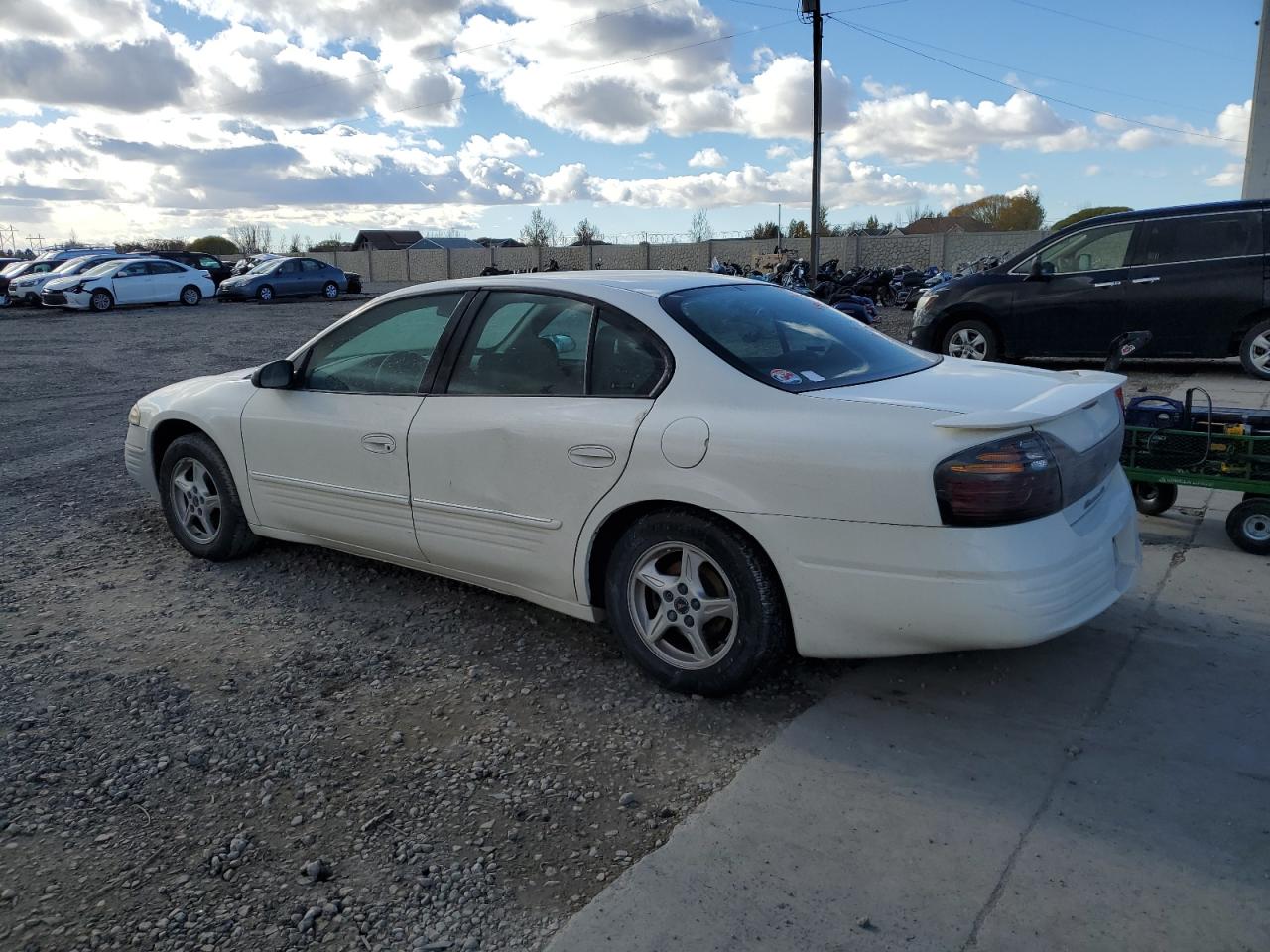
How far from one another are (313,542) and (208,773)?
1775mm

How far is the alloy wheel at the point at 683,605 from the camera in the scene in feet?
11.4

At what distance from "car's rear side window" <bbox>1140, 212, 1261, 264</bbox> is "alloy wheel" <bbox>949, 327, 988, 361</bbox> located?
1756 millimetres

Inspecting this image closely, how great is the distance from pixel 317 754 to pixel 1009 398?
2581mm

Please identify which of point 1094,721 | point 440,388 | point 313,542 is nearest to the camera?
point 1094,721

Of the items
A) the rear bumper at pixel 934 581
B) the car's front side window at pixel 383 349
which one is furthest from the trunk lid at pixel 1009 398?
the car's front side window at pixel 383 349

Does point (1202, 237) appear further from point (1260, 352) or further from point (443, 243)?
point (443, 243)

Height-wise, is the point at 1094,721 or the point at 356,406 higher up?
the point at 356,406

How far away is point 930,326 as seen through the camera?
448 inches

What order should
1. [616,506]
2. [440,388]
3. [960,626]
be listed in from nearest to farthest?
[960,626] → [616,506] → [440,388]

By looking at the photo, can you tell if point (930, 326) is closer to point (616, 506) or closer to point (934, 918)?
point (616, 506)

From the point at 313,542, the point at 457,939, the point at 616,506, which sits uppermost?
the point at 616,506

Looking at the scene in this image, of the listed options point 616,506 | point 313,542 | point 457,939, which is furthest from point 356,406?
point 457,939

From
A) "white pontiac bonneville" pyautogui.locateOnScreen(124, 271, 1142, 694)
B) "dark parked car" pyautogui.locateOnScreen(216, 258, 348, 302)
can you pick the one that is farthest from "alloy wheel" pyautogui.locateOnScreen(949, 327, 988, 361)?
"dark parked car" pyautogui.locateOnScreen(216, 258, 348, 302)

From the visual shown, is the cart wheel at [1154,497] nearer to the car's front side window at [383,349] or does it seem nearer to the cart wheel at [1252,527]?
the cart wheel at [1252,527]
